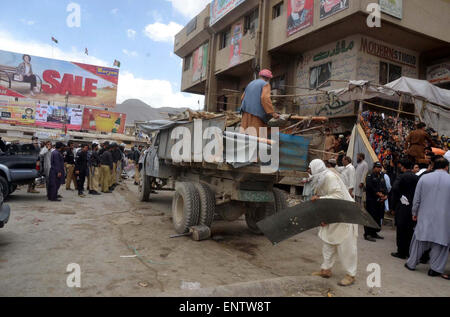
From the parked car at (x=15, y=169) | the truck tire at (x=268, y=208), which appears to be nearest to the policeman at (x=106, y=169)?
the parked car at (x=15, y=169)

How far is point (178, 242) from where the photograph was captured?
5.30 meters

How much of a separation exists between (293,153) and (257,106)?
104 cm

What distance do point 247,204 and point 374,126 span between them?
596 cm

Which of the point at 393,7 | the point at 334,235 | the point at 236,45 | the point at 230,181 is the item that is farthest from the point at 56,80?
the point at 334,235

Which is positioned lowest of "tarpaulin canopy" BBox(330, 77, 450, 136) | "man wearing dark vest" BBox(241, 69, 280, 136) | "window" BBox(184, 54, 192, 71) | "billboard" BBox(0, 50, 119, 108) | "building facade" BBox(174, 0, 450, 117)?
"man wearing dark vest" BBox(241, 69, 280, 136)

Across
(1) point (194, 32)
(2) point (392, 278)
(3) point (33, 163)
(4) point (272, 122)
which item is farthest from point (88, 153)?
(1) point (194, 32)

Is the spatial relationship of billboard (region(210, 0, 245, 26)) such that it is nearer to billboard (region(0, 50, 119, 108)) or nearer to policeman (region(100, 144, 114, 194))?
policeman (region(100, 144, 114, 194))

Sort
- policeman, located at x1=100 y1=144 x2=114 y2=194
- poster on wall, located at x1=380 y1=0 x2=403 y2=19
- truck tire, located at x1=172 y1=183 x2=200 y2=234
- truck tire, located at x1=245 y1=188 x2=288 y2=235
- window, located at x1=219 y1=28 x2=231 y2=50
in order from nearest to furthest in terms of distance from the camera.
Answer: truck tire, located at x1=172 y1=183 x2=200 y2=234 → truck tire, located at x1=245 y1=188 x2=288 y2=235 → poster on wall, located at x1=380 y1=0 x2=403 y2=19 → policeman, located at x1=100 y1=144 x2=114 y2=194 → window, located at x1=219 y1=28 x2=231 y2=50

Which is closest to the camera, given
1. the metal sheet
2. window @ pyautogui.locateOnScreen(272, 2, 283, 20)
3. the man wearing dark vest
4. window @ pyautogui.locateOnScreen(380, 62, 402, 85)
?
the metal sheet

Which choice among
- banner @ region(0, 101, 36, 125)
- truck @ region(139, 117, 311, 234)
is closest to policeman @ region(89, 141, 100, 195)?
truck @ region(139, 117, 311, 234)

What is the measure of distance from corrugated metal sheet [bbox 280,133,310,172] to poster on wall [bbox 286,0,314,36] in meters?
9.08

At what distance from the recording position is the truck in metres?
4.63

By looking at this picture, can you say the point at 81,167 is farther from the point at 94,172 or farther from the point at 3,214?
the point at 3,214
